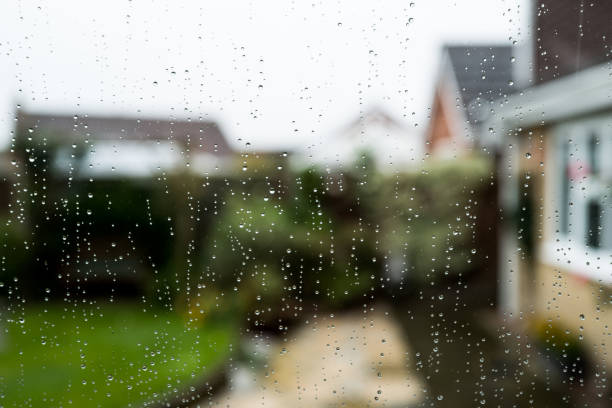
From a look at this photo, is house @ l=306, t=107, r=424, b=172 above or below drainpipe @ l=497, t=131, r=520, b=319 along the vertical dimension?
above

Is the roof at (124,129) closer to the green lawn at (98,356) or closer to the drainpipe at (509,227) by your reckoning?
the green lawn at (98,356)

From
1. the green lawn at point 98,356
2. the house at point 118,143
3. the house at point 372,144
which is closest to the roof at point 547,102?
the house at point 372,144

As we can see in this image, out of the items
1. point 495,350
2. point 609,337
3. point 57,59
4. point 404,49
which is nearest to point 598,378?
point 609,337

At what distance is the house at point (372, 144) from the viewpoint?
2.89 ft

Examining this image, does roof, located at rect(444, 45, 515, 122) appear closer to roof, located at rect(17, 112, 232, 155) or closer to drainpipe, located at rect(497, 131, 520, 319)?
drainpipe, located at rect(497, 131, 520, 319)

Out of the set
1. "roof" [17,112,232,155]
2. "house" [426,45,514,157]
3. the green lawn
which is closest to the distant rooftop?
"house" [426,45,514,157]

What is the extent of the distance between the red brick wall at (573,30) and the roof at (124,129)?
610 mm

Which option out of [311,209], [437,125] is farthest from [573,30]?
[311,209]

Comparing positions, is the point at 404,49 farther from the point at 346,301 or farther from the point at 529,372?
the point at 529,372

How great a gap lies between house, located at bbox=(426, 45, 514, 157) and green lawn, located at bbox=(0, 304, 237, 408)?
58cm

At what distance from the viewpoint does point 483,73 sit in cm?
83

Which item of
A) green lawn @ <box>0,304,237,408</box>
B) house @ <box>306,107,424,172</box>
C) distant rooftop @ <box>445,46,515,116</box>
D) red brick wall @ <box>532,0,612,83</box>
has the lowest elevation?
green lawn @ <box>0,304,237,408</box>

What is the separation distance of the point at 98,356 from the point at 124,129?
1.40ft

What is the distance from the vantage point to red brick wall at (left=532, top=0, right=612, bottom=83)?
821 millimetres
